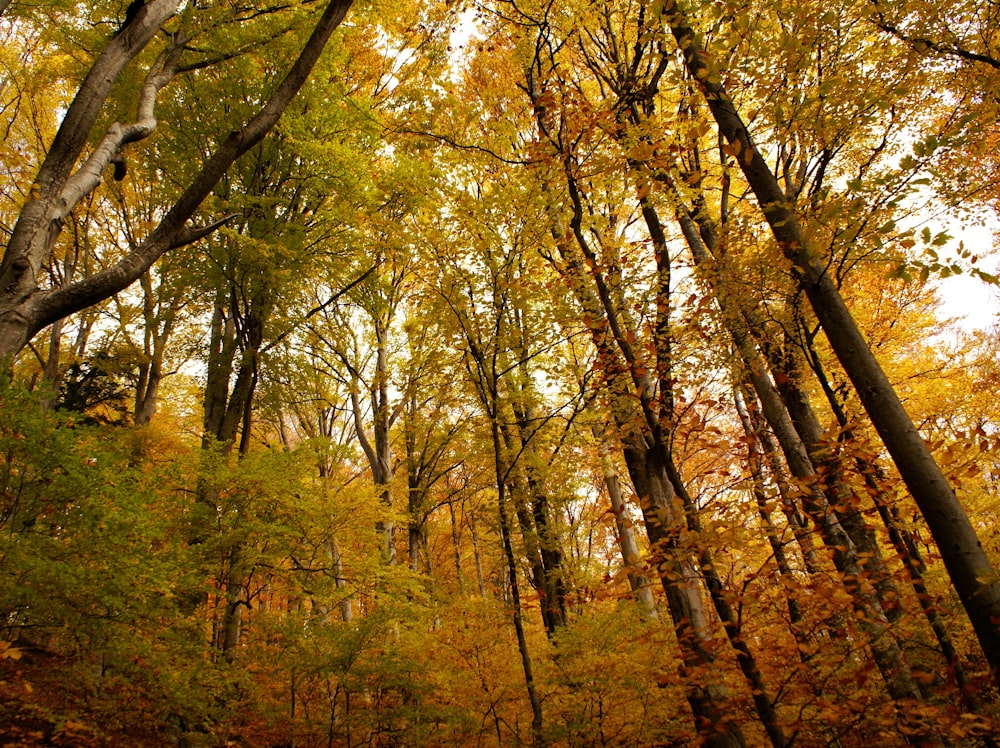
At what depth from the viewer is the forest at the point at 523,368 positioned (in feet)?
10.9

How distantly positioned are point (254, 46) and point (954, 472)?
8.44 meters

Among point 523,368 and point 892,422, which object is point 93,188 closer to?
point 892,422

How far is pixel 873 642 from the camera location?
4.24 m

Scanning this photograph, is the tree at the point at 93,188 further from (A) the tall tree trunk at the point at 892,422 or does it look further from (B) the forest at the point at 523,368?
(A) the tall tree trunk at the point at 892,422

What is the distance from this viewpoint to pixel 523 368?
9133 mm

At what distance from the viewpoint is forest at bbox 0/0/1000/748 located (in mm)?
3334

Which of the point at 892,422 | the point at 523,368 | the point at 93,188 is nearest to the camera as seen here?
the point at 892,422

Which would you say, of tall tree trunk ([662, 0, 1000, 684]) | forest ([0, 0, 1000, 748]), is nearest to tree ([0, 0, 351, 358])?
forest ([0, 0, 1000, 748])

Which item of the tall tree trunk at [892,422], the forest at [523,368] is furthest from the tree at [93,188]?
the tall tree trunk at [892,422]

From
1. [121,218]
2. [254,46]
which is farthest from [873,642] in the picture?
[121,218]

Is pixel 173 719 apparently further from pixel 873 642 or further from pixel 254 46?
pixel 254 46

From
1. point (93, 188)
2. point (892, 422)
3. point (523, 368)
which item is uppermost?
point (523, 368)

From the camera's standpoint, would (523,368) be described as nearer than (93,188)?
No

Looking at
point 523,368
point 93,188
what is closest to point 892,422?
point 93,188
